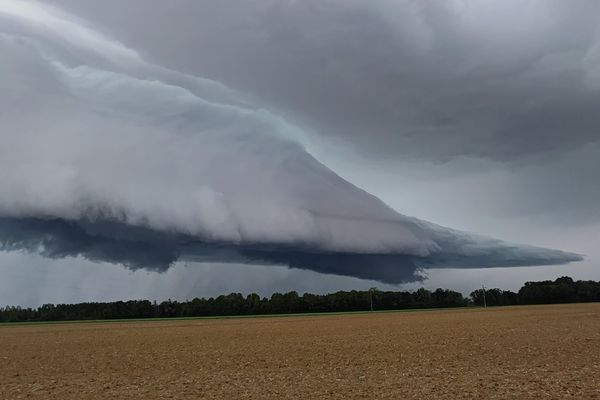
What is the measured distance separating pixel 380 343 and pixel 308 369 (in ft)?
48.6

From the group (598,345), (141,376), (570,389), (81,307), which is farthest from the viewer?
(81,307)

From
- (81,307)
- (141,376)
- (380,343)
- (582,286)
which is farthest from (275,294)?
(141,376)

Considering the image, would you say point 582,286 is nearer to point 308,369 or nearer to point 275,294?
point 275,294

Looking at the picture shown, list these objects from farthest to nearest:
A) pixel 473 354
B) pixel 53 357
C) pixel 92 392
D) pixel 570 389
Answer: pixel 53 357
pixel 473 354
pixel 92 392
pixel 570 389

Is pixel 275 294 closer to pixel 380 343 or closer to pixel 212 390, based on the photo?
pixel 380 343

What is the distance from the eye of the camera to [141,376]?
25.1 m

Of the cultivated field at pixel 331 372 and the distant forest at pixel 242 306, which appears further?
the distant forest at pixel 242 306

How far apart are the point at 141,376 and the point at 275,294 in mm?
171329

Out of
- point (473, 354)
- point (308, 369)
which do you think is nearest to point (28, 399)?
point (308, 369)

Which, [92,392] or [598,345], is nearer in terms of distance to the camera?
[92,392]

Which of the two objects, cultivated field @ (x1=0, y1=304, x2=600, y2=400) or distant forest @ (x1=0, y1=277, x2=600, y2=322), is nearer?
cultivated field @ (x1=0, y1=304, x2=600, y2=400)

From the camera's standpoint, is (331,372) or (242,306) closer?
(331,372)

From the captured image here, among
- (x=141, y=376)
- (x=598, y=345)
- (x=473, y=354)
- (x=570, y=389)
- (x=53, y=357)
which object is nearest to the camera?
(x=570, y=389)

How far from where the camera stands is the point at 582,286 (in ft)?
625
